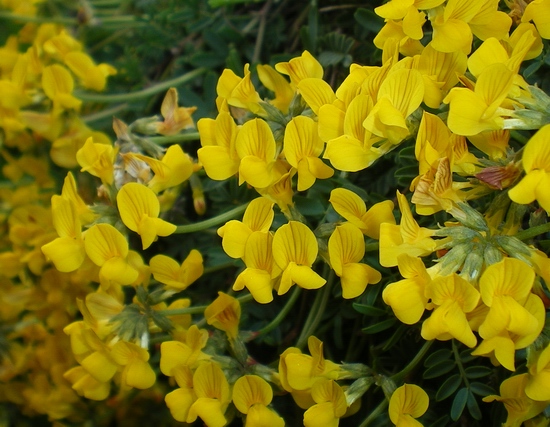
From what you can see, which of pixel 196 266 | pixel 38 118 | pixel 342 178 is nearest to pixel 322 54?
pixel 342 178

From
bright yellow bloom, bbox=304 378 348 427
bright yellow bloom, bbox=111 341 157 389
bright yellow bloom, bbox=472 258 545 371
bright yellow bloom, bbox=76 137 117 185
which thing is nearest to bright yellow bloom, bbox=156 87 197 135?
bright yellow bloom, bbox=76 137 117 185

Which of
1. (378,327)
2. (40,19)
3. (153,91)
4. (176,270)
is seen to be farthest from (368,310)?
(40,19)

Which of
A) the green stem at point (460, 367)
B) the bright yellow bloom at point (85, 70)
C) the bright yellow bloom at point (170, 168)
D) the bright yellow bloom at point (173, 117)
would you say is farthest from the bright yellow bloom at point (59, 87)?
the green stem at point (460, 367)

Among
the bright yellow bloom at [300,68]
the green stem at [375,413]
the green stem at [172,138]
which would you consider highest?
the bright yellow bloom at [300,68]

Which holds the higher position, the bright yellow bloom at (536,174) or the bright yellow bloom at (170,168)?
the bright yellow bloom at (536,174)

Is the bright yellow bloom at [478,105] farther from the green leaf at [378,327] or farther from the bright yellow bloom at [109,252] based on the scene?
the bright yellow bloom at [109,252]

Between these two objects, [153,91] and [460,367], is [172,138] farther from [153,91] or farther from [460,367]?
[460,367]
